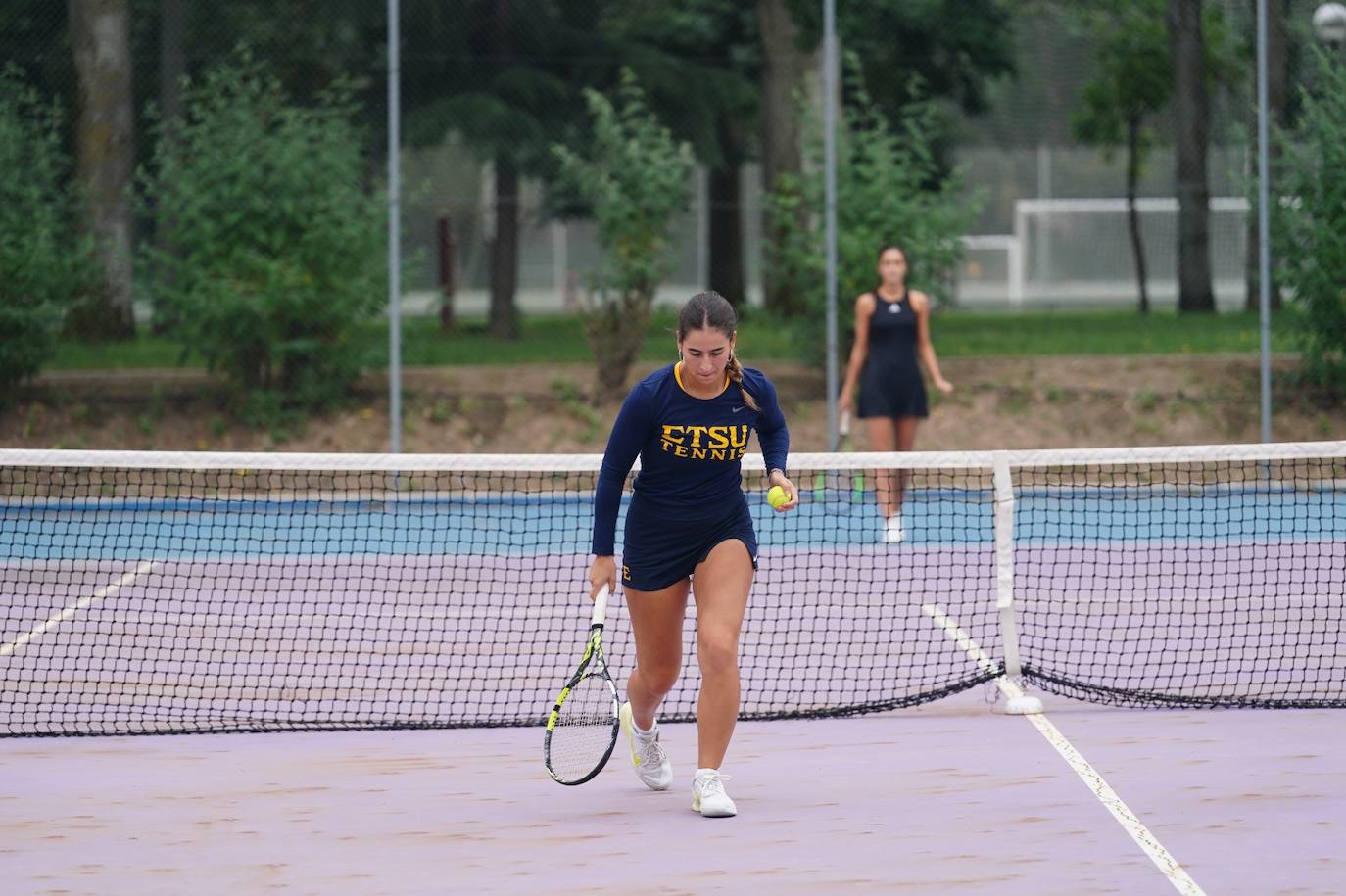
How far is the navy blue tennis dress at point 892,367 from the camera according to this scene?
1266 centimetres

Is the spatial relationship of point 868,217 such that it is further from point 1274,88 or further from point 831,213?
point 1274,88

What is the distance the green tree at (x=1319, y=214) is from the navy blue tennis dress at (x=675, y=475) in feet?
37.1

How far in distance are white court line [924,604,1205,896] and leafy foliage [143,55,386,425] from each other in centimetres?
871

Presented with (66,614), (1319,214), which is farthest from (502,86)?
(66,614)

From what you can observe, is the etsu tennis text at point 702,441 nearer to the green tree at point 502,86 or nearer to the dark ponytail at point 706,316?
the dark ponytail at point 706,316

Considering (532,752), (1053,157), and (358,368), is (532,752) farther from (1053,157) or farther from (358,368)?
(1053,157)

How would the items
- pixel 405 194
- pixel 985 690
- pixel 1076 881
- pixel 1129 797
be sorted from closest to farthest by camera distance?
pixel 1076 881, pixel 1129 797, pixel 985 690, pixel 405 194

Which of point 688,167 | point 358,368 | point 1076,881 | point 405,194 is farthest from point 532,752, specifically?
point 405,194

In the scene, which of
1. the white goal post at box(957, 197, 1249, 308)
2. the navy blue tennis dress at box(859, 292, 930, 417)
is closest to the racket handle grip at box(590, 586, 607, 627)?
the navy blue tennis dress at box(859, 292, 930, 417)

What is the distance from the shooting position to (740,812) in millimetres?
6004

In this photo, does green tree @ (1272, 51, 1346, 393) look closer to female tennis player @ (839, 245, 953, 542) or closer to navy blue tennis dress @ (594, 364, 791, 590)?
female tennis player @ (839, 245, 953, 542)

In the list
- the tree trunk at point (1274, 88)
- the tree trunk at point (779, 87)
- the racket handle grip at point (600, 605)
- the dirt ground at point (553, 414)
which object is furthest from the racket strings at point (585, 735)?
the tree trunk at point (779, 87)

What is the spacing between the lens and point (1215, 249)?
64.7 ft

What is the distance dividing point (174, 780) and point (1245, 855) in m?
3.49
